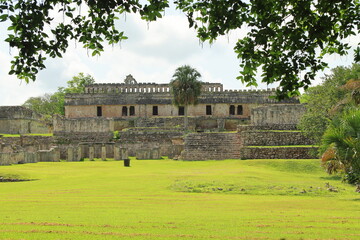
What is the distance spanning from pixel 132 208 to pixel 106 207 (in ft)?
1.89

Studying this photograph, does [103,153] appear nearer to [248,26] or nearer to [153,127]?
[153,127]

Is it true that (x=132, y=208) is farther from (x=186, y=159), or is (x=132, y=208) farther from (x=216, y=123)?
(x=216, y=123)

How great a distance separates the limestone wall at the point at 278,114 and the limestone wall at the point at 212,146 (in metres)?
6.08

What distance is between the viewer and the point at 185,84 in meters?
37.0

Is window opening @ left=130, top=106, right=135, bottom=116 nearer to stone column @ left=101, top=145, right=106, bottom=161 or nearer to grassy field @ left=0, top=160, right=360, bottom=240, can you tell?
stone column @ left=101, top=145, right=106, bottom=161

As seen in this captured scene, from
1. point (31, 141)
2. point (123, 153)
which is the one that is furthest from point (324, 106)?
point (31, 141)

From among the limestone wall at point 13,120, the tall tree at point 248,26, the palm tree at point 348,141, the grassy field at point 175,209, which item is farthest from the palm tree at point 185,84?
the tall tree at point 248,26

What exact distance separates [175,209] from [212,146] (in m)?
18.9

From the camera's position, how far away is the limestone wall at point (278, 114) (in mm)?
35344

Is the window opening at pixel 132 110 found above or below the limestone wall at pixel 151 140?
above

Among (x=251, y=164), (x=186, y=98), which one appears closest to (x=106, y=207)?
(x=251, y=164)

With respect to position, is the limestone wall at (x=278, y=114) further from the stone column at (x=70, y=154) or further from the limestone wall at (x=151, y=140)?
the stone column at (x=70, y=154)

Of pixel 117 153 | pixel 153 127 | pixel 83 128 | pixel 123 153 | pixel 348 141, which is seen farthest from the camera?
pixel 153 127

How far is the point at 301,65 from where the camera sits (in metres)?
7.54
